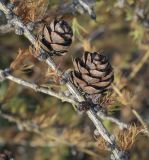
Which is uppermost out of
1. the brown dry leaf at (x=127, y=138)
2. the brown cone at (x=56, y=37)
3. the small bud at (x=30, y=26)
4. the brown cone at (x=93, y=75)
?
the small bud at (x=30, y=26)

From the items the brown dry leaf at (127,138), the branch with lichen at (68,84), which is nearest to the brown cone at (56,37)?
the branch with lichen at (68,84)

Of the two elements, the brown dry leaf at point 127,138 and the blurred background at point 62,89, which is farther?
the blurred background at point 62,89

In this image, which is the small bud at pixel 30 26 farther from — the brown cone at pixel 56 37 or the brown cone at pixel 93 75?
the brown cone at pixel 93 75

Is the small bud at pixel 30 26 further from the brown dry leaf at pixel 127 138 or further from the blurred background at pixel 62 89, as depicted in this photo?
the brown dry leaf at pixel 127 138

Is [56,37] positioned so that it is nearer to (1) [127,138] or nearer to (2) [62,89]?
(2) [62,89]

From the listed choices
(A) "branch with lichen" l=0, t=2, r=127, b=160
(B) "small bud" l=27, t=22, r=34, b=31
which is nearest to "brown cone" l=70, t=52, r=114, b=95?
(A) "branch with lichen" l=0, t=2, r=127, b=160

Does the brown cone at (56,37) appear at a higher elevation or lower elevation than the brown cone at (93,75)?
higher

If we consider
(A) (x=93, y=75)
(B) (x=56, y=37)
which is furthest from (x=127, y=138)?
(B) (x=56, y=37)
